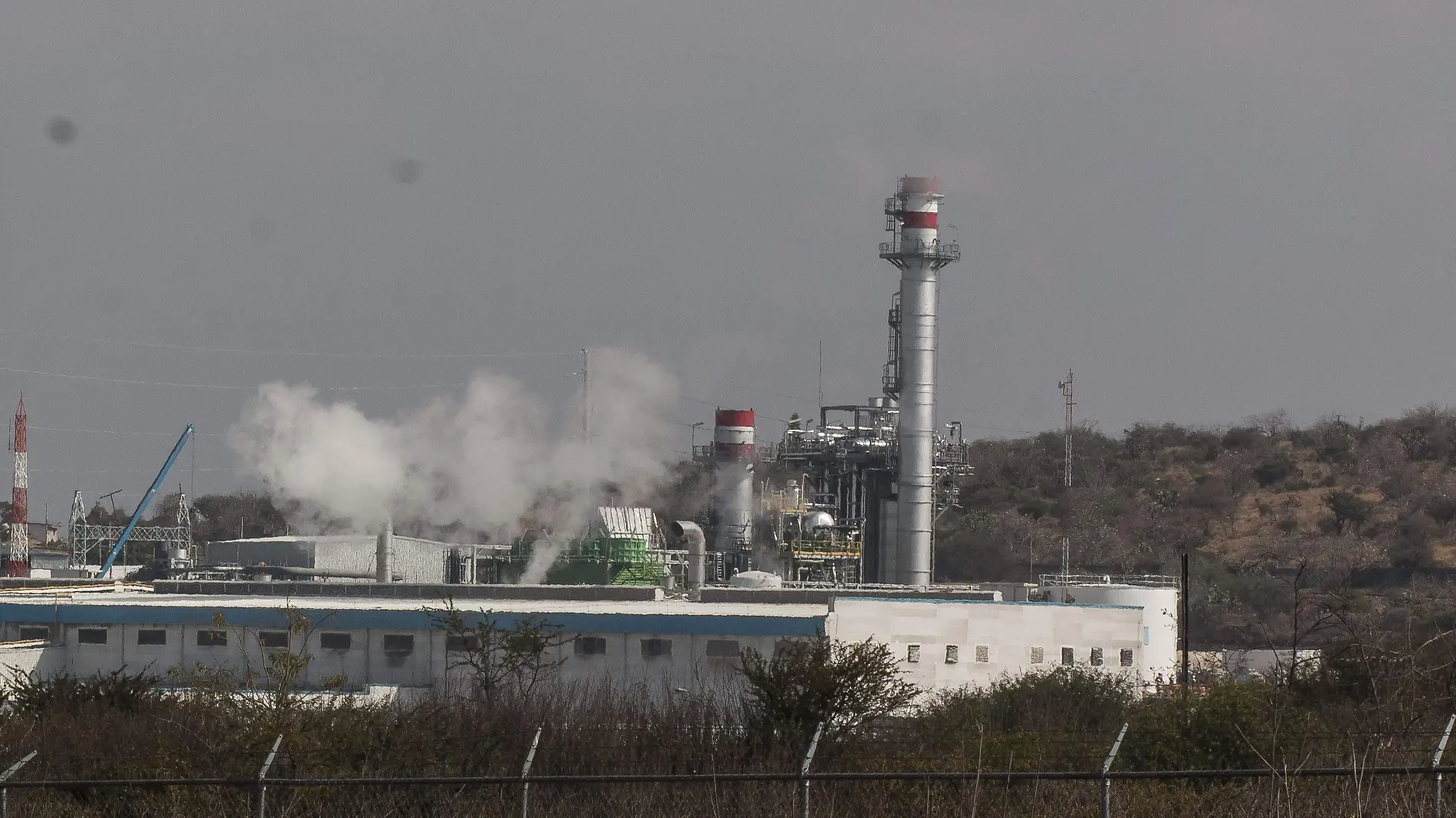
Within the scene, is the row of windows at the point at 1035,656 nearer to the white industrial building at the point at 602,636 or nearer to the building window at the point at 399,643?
the white industrial building at the point at 602,636

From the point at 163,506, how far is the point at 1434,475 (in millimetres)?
106590

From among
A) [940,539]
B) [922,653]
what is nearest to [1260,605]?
[940,539]

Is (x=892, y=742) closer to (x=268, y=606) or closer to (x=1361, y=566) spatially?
(x=268, y=606)

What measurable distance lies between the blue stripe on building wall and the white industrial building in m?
0.04

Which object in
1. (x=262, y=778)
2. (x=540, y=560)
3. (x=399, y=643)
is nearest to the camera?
(x=262, y=778)

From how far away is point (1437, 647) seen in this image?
39281 millimetres

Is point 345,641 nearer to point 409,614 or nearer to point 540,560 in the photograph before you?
point 409,614

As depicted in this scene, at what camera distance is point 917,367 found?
8231cm

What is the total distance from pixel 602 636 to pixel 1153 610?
19992 mm

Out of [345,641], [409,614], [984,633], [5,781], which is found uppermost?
[5,781]

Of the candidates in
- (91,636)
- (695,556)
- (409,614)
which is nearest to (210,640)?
(91,636)

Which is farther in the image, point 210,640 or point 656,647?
point 210,640

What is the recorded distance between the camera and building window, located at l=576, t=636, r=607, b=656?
51031 millimetres

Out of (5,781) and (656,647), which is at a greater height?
(5,781)
